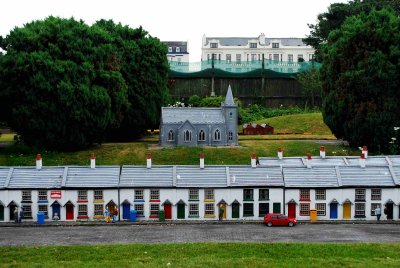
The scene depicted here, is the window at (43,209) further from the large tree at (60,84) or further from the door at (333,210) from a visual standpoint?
the door at (333,210)

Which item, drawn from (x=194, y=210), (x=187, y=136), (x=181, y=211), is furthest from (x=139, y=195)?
(x=187, y=136)

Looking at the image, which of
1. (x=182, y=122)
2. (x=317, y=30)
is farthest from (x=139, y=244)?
(x=317, y=30)

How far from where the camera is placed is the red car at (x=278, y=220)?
4428 centimetres

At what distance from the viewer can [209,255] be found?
34.8m

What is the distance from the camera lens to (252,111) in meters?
92.4

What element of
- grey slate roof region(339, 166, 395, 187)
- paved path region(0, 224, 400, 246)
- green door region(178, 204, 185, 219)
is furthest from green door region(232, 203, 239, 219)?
grey slate roof region(339, 166, 395, 187)

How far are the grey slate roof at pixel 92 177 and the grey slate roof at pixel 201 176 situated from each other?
15.9 feet

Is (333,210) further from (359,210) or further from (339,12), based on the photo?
(339,12)

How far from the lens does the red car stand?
145 ft

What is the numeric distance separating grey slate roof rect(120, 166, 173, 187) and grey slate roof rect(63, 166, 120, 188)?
683 millimetres

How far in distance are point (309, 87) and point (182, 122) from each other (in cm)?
3609

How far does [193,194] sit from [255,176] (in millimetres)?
4932

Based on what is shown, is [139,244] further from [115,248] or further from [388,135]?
[388,135]

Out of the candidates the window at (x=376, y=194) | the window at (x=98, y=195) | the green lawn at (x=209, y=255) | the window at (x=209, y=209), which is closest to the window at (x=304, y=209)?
the window at (x=376, y=194)
